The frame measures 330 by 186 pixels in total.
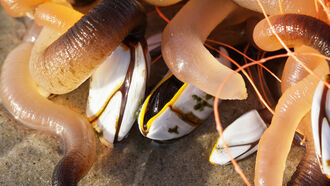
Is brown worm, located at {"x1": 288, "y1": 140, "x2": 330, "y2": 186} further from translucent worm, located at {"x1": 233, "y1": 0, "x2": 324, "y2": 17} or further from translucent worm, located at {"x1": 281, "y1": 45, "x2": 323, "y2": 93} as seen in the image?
translucent worm, located at {"x1": 233, "y1": 0, "x2": 324, "y2": 17}

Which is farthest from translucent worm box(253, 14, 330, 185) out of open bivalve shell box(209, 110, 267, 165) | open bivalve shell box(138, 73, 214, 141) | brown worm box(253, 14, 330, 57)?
open bivalve shell box(138, 73, 214, 141)

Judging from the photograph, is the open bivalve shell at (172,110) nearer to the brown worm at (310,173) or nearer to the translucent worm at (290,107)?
the translucent worm at (290,107)

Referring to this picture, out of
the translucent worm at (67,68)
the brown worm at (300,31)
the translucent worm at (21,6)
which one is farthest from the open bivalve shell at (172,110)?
the translucent worm at (21,6)

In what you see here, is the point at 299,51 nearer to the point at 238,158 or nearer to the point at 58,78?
the point at 238,158

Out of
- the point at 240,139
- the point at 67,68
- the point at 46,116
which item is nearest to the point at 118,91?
the point at 67,68

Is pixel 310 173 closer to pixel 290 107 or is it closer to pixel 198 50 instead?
pixel 290 107

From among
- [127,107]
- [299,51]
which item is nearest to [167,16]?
[127,107]
